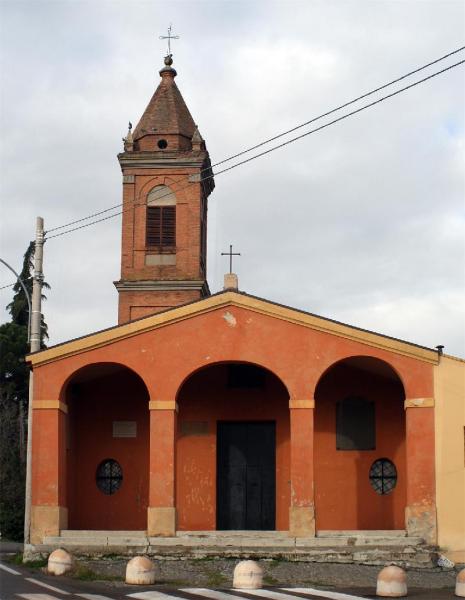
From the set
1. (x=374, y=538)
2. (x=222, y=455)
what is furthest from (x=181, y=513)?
(x=374, y=538)

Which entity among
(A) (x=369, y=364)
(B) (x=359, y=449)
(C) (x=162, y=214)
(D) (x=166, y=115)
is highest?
(D) (x=166, y=115)

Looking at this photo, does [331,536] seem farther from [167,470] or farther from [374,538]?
[167,470]

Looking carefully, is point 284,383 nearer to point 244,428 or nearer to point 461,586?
point 244,428

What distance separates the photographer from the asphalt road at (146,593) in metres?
17.6

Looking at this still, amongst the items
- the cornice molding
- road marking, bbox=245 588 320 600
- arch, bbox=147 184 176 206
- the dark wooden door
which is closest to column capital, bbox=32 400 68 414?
the dark wooden door

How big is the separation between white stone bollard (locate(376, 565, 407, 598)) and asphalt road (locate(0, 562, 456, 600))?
0.18m

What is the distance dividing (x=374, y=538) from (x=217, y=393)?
20.7 feet

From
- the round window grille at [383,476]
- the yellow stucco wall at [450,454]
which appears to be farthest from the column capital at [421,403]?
the round window grille at [383,476]

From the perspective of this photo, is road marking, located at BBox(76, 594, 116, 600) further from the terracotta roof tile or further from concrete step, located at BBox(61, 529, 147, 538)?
the terracotta roof tile

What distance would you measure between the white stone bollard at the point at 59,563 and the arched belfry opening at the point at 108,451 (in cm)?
589

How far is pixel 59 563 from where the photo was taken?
21.4 metres

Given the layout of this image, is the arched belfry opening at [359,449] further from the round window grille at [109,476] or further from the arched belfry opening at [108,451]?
the round window grille at [109,476]

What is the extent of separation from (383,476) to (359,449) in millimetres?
899

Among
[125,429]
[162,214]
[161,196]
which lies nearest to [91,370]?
[125,429]
